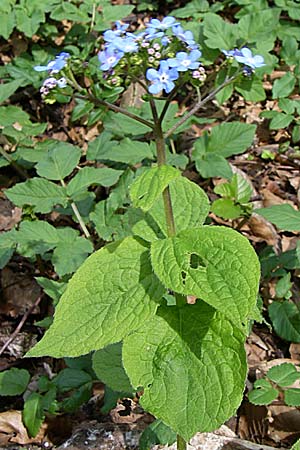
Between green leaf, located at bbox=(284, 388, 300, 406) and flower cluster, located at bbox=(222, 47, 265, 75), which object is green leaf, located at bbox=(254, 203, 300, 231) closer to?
green leaf, located at bbox=(284, 388, 300, 406)

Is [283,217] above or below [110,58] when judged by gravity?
below

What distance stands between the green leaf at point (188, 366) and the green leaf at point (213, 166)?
158cm

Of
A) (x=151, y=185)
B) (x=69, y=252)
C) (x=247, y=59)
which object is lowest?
(x=69, y=252)

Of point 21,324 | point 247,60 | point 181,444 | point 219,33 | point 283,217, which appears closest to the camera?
point 247,60

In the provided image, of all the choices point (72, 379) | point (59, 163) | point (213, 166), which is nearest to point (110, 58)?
point (59, 163)

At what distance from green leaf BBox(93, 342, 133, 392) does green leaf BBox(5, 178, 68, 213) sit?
89 centimetres

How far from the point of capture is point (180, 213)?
6.84 ft

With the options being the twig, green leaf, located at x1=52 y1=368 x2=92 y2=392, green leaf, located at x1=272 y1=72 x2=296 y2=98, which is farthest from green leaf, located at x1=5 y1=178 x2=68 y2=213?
green leaf, located at x1=272 y1=72 x2=296 y2=98

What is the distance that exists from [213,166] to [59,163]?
884 millimetres

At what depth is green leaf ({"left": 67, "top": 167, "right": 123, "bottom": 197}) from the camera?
3055 mm

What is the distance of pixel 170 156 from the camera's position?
3506mm

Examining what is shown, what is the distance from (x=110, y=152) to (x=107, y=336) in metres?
1.85

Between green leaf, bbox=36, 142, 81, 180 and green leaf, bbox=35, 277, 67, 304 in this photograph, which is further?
green leaf, bbox=36, 142, 81, 180

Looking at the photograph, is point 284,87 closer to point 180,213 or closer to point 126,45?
point 180,213
